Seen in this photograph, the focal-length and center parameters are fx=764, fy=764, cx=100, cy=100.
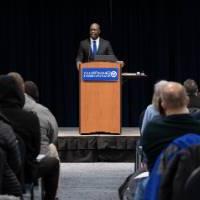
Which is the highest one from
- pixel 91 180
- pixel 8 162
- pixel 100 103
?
pixel 8 162

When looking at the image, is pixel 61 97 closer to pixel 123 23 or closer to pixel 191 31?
pixel 123 23

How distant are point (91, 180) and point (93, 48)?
2.61m

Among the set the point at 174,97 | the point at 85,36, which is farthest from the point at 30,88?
the point at 85,36

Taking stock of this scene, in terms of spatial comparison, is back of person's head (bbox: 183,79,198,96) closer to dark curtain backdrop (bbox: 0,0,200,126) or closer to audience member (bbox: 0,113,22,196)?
audience member (bbox: 0,113,22,196)

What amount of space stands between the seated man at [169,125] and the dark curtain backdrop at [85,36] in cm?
876

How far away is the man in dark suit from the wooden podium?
819 millimetres

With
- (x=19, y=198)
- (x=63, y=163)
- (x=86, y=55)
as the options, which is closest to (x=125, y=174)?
(x=63, y=163)

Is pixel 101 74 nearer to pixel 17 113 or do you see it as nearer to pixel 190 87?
pixel 190 87

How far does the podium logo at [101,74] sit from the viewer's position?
10.1 metres

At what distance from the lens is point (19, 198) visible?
Answer: 16.4 feet

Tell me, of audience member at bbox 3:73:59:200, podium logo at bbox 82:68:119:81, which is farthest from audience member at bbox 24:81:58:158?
podium logo at bbox 82:68:119:81

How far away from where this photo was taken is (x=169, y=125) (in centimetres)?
447

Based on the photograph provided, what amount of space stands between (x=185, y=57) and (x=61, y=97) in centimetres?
229

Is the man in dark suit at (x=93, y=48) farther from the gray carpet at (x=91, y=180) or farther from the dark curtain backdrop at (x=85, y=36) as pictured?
the dark curtain backdrop at (x=85, y=36)
